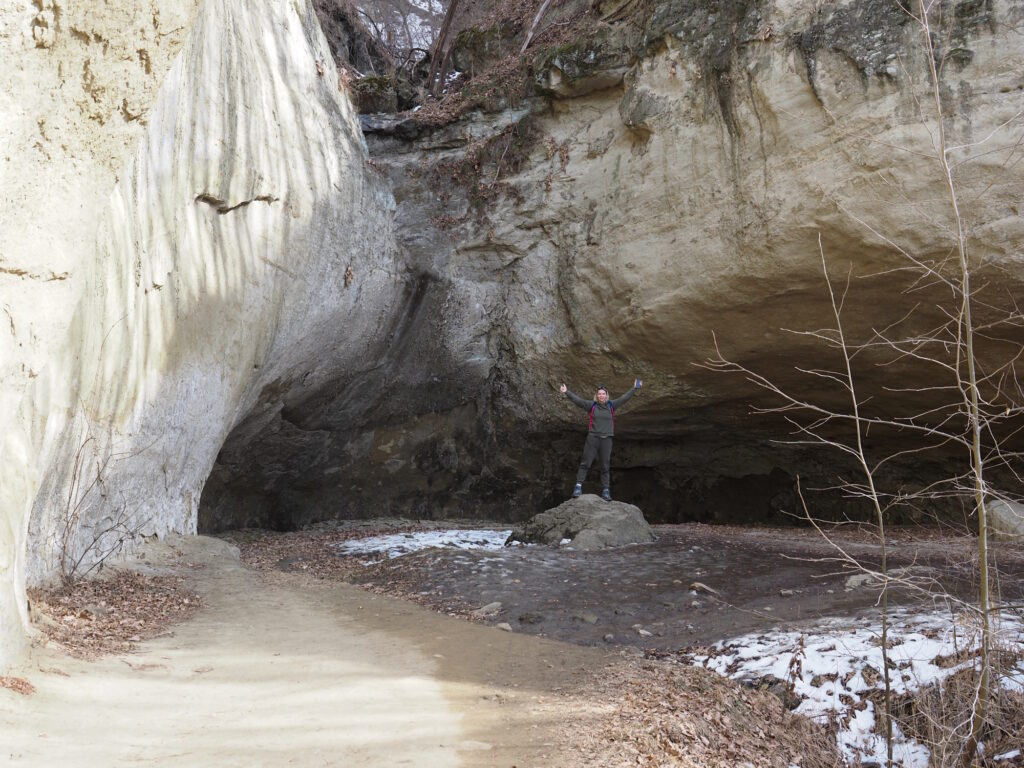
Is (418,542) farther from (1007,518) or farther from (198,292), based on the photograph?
(1007,518)

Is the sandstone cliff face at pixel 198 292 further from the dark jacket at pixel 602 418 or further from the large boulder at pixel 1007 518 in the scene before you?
the large boulder at pixel 1007 518

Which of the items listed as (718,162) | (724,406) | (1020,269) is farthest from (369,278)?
(1020,269)

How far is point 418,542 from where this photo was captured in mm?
8773

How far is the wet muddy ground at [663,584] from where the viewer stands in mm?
5199

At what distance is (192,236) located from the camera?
6.64 m

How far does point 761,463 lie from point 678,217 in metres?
5.72

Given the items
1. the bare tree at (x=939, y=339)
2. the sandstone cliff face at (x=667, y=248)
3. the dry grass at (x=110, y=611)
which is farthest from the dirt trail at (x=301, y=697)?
the sandstone cliff face at (x=667, y=248)

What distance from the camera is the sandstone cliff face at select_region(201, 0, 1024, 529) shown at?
26.5 ft

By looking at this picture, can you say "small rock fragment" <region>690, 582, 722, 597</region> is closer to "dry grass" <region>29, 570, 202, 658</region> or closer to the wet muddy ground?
the wet muddy ground

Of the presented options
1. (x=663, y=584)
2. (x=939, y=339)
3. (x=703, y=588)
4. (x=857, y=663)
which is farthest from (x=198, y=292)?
(x=939, y=339)

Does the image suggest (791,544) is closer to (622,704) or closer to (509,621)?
(509,621)

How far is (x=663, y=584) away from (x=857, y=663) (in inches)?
88.5

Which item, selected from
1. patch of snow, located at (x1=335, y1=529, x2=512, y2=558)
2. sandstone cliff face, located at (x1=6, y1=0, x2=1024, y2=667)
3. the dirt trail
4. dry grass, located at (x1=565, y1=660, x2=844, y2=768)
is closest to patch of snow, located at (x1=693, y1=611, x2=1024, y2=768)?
dry grass, located at (x1=565, y1=660, x2=844, y2=768)

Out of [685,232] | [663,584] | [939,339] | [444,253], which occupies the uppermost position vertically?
[444,253]
